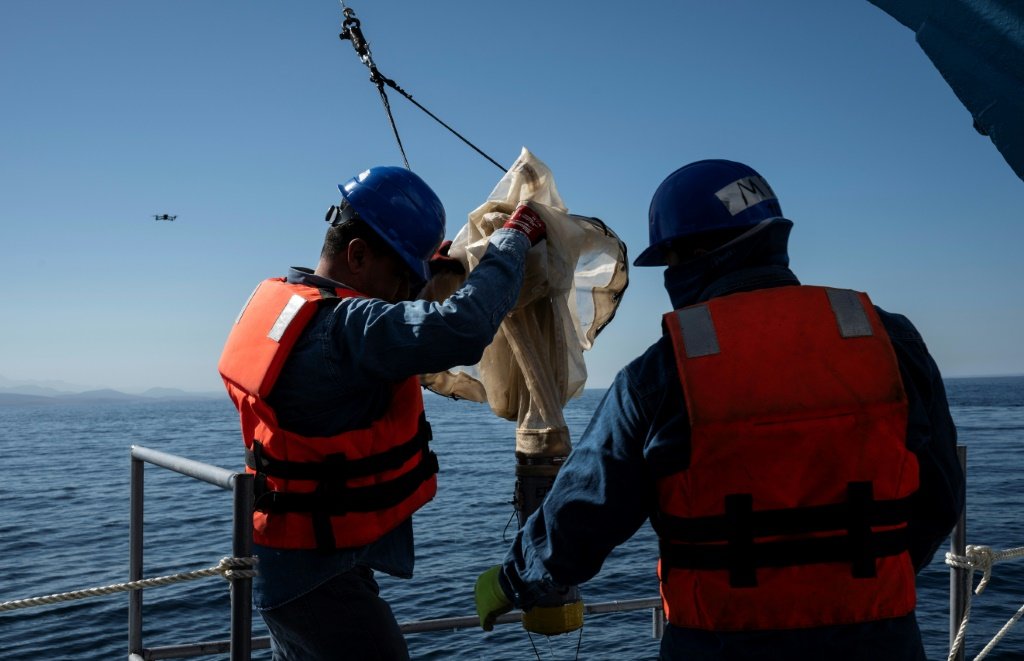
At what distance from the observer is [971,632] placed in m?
11.5

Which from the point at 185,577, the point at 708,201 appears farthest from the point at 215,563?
the point at 708,201

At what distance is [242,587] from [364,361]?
2.22ft

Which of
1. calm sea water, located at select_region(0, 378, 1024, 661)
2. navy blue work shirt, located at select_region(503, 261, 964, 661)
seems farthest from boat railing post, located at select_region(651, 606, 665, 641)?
navy blue work shirt, located at select_region(503, 261, 964, 661)

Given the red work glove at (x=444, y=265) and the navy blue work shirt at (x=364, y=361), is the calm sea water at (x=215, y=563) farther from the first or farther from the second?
the red work glove at (x=444, y=265)

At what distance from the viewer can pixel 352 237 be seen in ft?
9.16

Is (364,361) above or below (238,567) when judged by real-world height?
above

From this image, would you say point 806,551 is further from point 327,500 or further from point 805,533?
point 327,500

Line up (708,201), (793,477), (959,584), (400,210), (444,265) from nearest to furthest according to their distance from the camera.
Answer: (793,477), (708,201), (400,210), (959,584), (444,265)

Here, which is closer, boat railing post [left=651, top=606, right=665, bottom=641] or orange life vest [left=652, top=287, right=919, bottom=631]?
orange life vest [left=652, top=287, right=919, bottom=631]

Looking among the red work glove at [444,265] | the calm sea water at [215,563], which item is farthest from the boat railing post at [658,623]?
the red work glove at [444,265]

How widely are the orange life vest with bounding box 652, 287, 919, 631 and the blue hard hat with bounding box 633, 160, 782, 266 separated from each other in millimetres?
400

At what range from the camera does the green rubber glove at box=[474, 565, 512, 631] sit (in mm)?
2326

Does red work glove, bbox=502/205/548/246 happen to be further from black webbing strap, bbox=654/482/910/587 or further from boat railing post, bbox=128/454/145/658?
boat railing post, bbox=128/454/145/658

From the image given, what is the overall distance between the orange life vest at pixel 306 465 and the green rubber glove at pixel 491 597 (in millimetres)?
371
